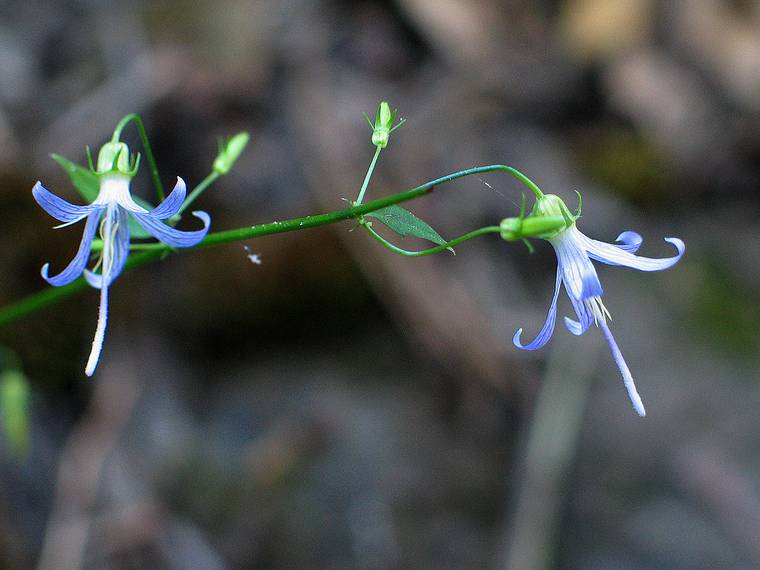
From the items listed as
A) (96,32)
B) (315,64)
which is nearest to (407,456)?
(315,64)

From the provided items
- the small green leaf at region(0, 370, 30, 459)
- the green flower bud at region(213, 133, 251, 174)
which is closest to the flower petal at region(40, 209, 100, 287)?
the green flower bud at region(213, 133, 251, 174)

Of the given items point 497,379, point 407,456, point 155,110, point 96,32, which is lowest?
point 407,456

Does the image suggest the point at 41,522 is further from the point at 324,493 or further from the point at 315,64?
the point at 315,64

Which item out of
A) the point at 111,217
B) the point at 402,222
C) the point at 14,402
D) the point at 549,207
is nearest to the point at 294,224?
the point at 402,222

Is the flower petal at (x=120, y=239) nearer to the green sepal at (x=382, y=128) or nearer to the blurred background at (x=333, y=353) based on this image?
the green sepal at (x=382, y=128)

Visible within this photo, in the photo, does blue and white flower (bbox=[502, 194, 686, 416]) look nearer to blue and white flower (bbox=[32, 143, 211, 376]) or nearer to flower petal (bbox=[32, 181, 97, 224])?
blue and white flower (bbox=[32, 143, 211, 376])

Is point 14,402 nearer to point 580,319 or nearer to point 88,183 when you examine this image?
point 88,183

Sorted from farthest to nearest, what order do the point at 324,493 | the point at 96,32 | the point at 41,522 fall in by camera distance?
the point at 96,32 → the point at 324,493 → the point at 41,522

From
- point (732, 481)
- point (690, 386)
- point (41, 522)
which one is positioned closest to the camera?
point (41, 522)
